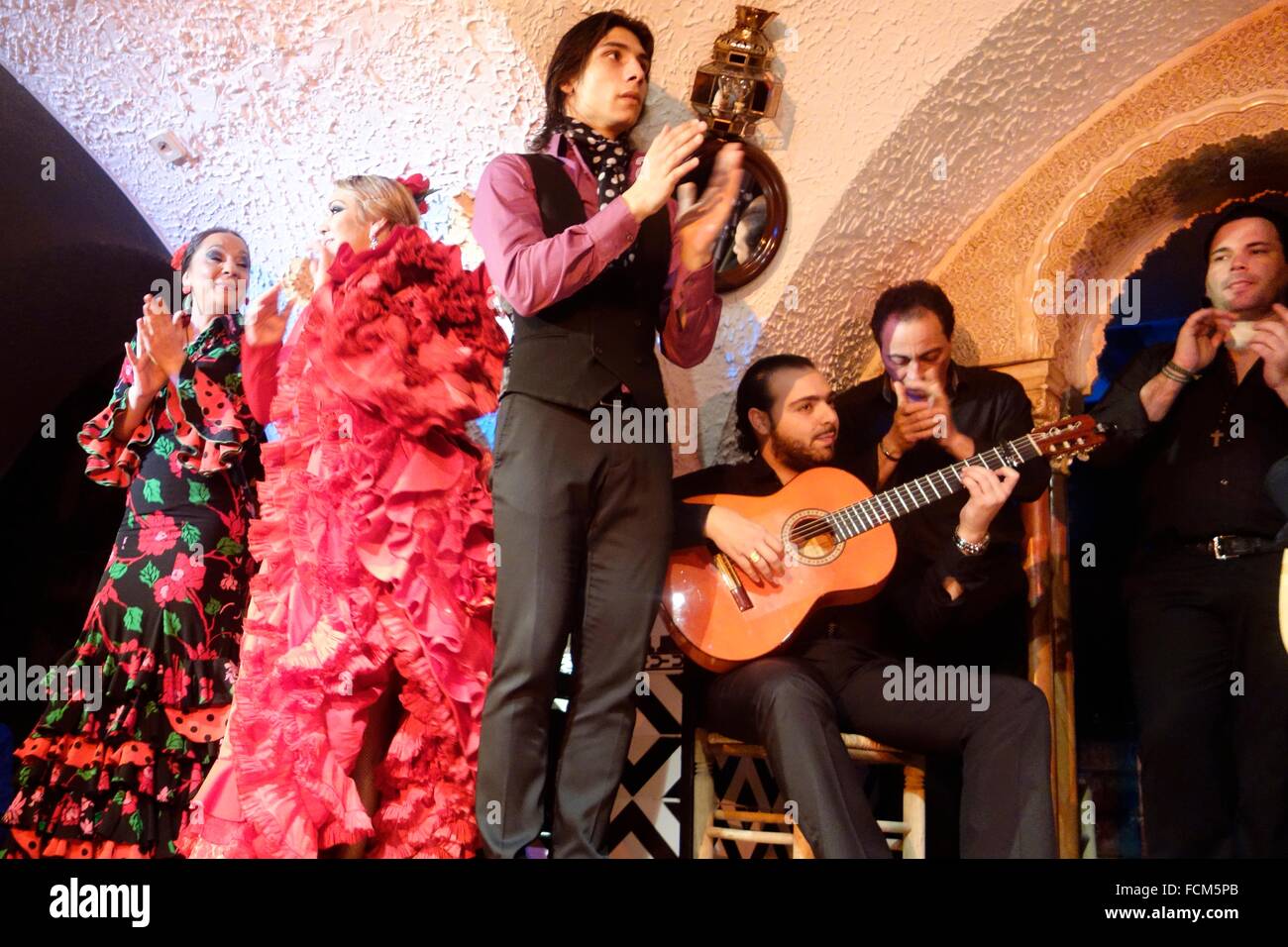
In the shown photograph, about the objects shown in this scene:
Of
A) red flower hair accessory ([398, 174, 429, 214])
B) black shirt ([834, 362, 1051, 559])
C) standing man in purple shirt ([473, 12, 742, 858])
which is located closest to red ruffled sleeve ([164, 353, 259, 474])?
red flower hair accessory ([398, 174, 429, 214])

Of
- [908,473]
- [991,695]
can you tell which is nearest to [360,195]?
[908,473]

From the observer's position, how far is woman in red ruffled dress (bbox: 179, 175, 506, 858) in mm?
2242

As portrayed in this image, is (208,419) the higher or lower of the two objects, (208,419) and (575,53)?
the lower

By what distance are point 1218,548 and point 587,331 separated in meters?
1.52

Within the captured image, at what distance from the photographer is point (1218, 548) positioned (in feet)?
8.96

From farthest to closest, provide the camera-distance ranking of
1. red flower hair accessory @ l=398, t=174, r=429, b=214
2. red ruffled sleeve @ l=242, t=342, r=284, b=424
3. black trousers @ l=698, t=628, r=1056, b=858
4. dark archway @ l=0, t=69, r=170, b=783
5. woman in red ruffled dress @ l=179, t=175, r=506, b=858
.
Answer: dark archway @ l=0, t=69, r=170, b=783 → red flower hair accessory @ l=398, t=174, r=429, b=214 → red ruffled sleeve @ l=242, t=342, r=284, b=424 → black trousers @ l=698, t=628, r=1056, b=858 → woman in red ruffled dress @ l=179, t=175, r=506, b=858

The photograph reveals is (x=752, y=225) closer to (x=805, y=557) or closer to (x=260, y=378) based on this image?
(x=805, y=557)

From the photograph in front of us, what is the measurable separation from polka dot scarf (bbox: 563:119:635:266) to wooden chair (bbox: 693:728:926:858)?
4.13ft

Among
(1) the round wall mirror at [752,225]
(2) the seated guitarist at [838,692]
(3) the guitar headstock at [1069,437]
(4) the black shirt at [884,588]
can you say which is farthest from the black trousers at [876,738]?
(1) the round wall mirror at [752,225]

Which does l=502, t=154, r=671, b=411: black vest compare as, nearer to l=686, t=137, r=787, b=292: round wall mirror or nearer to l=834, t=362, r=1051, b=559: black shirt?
l=686, t=137, r=787, b=292: round wall mirror

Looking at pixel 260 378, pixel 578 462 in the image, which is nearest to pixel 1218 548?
pixel 578 462

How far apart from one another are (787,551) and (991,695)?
1.76 feet

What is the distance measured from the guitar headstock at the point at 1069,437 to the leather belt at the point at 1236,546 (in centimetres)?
34
